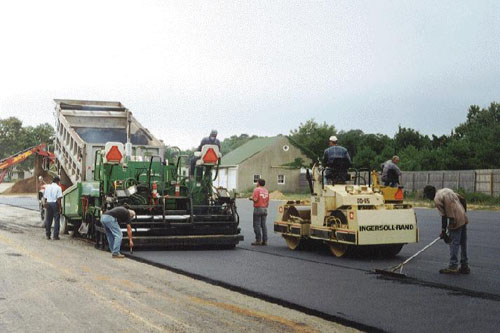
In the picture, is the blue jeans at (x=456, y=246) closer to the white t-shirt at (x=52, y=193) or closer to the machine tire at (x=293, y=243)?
the machine tire at (x=293, y=243)

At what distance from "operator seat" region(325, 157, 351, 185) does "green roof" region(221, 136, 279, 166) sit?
48893 millimetres

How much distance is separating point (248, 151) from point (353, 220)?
53.7 meters

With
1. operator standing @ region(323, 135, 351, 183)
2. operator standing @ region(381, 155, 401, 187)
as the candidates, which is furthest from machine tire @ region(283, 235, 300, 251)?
operator standing @ region(381, 155, 401, 187)

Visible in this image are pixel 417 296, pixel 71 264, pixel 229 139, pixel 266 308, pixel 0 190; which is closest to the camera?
pixel 266 308

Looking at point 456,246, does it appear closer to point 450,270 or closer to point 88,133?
point 450,270

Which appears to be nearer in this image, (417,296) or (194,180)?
(417,296)

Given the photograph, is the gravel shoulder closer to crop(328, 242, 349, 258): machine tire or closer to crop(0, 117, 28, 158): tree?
crop(328, 242, 349, 258): machine tire

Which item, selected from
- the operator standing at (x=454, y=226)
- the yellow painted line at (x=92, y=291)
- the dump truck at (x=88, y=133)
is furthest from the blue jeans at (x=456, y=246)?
the dump truck at (x=88, y=133)

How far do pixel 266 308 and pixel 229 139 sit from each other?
116 metres

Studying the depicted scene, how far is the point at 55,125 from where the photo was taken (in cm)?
1980

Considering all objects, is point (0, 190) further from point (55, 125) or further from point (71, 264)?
point (71, 264)

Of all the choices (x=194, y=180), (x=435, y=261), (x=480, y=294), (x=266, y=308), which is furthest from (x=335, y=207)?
(x=266, y=308)

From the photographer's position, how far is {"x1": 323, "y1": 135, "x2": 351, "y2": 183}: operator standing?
45.2 feet

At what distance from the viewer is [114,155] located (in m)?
15.1
